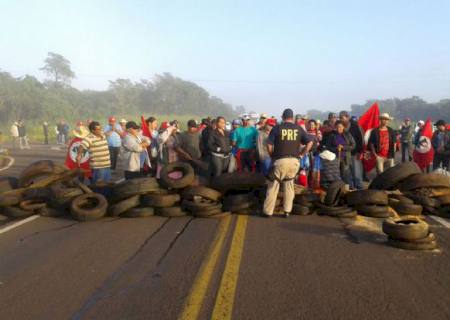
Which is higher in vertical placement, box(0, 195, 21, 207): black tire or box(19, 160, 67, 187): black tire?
box(19, 160, 67, 187): black tire

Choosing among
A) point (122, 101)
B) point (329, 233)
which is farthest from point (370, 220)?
point (122, 101)

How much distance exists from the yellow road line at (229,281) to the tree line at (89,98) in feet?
184

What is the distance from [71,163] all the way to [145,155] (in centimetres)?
204

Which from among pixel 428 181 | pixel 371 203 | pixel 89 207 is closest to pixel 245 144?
pixel 371 203

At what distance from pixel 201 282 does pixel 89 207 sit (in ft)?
13.6

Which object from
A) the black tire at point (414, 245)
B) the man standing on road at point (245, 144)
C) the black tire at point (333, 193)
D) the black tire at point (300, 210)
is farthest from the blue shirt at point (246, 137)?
the black tire at point (414, 245)

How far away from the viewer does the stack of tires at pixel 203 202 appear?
6.94 metres

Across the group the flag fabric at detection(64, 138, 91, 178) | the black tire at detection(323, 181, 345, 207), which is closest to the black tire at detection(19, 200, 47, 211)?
the flag fabric at detection(64, 138, 91, 178)

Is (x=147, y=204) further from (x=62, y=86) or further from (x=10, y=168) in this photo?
(x=62, y=86)

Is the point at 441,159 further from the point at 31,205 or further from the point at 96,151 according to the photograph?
the point at 31,205

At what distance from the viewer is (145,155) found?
35.1 ft

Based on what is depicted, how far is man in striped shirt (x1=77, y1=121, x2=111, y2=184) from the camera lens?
8398mm

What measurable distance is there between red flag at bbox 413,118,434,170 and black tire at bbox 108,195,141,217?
27.4ft

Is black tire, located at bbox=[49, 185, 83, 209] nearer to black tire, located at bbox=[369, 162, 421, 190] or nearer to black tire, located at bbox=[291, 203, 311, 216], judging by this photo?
black tire, located at bbox=[291, 203, 311, 216]
